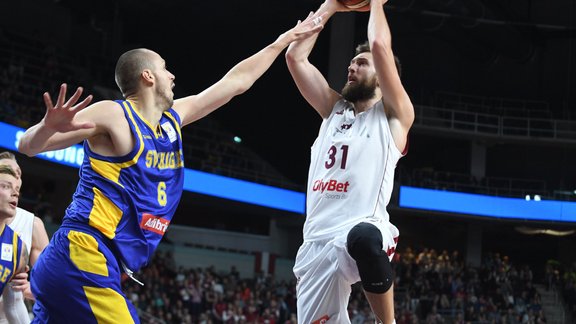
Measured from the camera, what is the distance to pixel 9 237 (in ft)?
18.2

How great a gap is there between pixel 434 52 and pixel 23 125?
63.5 ft

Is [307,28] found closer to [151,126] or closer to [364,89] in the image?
[364,89]

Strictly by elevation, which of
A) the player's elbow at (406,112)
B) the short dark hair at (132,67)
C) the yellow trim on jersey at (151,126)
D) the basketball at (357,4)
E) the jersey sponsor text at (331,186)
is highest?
the basketball at (357,4)

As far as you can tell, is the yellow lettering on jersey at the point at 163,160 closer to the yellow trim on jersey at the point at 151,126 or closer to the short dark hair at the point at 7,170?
the yellow trim on jersey at the point at 151,126

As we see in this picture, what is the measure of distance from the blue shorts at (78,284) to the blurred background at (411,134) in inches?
682

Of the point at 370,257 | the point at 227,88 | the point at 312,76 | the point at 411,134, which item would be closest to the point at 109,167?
the point at 227,88

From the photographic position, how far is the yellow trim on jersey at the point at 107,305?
3764 mm

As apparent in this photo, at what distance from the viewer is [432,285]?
27.1 m

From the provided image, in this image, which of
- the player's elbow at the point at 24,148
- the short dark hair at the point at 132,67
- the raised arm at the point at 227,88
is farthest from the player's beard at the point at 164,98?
the player's elbow at the point at 24,148

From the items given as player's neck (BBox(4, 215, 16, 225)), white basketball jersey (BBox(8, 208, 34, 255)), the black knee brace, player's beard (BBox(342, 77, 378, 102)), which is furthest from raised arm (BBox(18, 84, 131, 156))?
white basketball jersey (BBox(8, 208, 34, 255))

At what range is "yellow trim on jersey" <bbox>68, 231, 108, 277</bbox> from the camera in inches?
149

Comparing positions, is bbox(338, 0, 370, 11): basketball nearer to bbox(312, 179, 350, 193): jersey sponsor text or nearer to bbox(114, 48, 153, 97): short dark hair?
bbox(312, 179, 350, 193): jersey sponsor text

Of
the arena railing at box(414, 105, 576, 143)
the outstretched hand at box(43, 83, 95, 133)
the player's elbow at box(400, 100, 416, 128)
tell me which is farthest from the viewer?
the arena railing at box(414, 105, 576, 143)

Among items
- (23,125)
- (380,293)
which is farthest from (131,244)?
(23,125)
